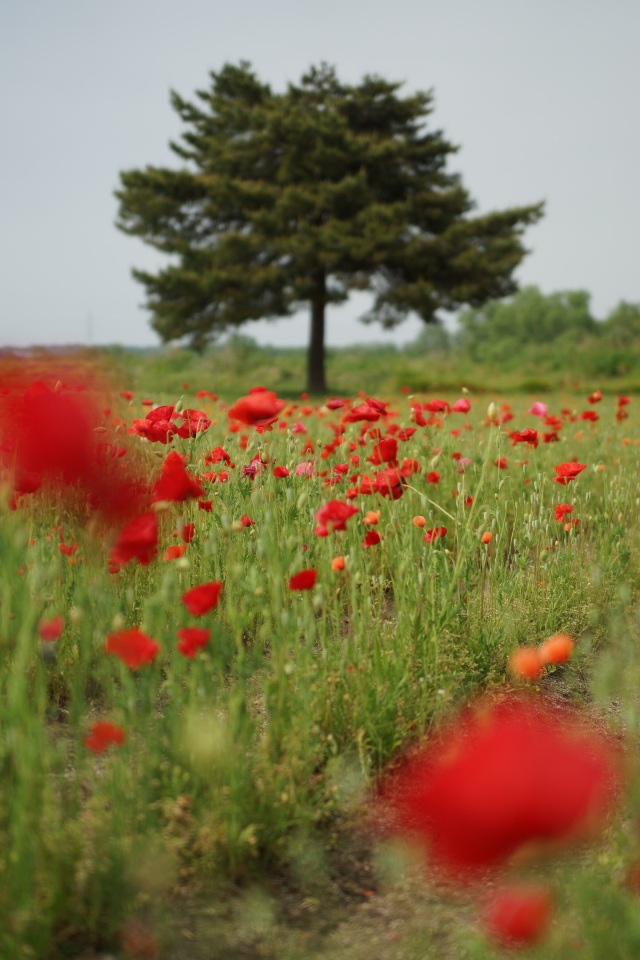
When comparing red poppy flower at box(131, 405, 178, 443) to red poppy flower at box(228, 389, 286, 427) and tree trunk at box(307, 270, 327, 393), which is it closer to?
red poppy flower at box(228, 389, 286, 427)

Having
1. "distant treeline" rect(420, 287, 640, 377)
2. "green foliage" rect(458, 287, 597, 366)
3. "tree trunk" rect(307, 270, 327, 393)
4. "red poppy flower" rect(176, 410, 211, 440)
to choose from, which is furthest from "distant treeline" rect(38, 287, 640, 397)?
"green foliage" rect(458, 287, 597, 366)

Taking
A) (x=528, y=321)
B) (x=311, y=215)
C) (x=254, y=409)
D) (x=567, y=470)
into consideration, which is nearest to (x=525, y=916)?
(x=254, y=409)

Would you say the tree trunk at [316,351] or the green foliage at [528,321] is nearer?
the tree trunk at [316,351]

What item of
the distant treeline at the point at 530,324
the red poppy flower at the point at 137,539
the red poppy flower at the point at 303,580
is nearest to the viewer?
the red poppy flower at the point at 137,539

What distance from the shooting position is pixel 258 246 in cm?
1689

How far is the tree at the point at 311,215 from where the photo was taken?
657 inches

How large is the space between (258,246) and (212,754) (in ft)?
53.0

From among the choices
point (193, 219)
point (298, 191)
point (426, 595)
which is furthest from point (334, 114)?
point (426, 595)

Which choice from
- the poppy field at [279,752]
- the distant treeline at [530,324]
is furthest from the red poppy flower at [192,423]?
the distant treeline at [530,324]

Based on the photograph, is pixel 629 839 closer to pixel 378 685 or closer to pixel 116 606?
pixel 378 685

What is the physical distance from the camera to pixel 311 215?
55.7 feet

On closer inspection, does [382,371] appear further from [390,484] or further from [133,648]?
[133,648]

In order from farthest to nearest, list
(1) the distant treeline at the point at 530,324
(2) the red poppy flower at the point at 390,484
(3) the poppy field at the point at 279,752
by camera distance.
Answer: (1) the distant treeline at the point at 530,324 < (2) the red poppy flower at the point at 390,484 < (3) the poppy field at the point at 279,752

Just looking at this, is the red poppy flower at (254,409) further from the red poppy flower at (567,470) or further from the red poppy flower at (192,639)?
the red poppy flower at (567,470)
